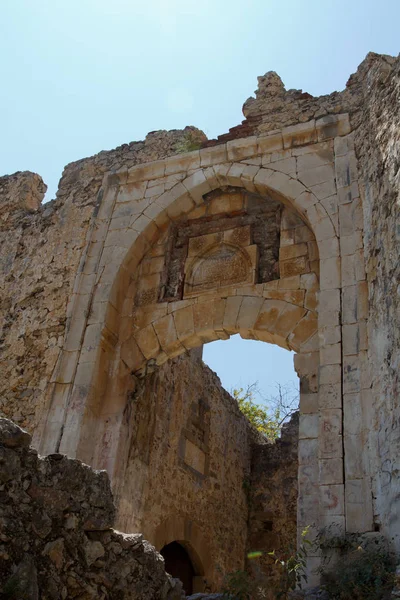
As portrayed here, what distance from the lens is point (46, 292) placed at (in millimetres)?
7227

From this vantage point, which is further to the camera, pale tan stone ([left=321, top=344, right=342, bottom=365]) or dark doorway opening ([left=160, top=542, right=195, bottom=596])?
dark doorway opening ([left=160, top=542, right=195, bottom=596])

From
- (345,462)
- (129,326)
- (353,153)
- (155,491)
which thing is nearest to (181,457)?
(155,491)

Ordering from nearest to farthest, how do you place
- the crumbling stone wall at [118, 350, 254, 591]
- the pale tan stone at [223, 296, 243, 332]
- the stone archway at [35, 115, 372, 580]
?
the stone archway at [35, 115, 372, 580] → the pale tan stone at [223, 296, 243, 332] → the crumbling stone wall at [118, 350, 254, 591]

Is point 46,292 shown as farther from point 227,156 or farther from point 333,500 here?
point 333,500

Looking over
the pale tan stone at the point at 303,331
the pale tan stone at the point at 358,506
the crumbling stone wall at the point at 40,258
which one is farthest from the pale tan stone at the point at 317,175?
the pale tan stone at the point at 358,506

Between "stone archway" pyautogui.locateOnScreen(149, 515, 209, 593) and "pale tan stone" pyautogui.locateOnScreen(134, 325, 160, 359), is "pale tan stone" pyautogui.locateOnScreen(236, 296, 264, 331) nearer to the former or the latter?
"pale tan stone" pyautogui.locateOnScreen(134, 325, 160, 359)

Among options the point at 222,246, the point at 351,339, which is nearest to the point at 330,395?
the point at 351,339

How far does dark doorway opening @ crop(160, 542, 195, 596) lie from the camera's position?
775 centimetres

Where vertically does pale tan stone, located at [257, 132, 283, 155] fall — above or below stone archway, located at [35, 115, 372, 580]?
above

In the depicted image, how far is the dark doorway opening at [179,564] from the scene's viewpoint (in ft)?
25.4

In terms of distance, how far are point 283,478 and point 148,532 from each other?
3397 mm

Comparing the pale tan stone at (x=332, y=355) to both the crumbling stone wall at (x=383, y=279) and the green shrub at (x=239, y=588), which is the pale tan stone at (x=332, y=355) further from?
the green shrub at (x=239, y=588)

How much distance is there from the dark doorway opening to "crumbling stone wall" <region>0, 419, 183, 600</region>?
4.50m

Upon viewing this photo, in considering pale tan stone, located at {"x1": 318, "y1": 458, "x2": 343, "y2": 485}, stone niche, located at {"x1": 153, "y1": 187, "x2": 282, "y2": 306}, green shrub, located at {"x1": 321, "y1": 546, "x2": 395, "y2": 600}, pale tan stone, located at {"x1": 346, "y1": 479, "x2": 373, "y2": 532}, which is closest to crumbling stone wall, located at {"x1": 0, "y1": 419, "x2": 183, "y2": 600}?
green shrub, located at {"x1": 321, "y1": 546, "x2": 395, "y2": 600}
